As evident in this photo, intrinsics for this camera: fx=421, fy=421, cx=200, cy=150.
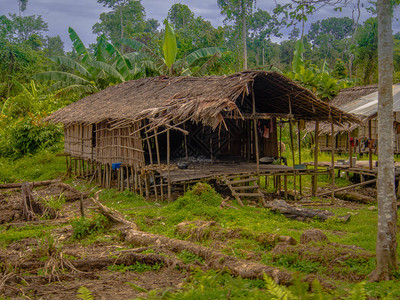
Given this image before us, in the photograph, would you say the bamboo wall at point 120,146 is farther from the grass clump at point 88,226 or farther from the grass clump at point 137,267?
the grass clump at point 137,267

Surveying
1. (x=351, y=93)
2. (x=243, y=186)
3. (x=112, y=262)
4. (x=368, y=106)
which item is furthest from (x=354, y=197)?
(x=351, y=93)

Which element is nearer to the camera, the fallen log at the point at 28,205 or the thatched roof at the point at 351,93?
the fallen log at the point at 28,205

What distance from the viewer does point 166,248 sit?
289 inches

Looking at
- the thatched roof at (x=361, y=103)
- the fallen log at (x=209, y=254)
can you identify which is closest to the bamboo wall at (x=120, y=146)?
the fallen log at (x=209, y=254)

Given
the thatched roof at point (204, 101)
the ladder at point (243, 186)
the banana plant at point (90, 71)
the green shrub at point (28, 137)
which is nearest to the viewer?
the thatched roof at point (204, 101)

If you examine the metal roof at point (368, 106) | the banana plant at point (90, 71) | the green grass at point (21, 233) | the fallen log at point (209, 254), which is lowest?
the green grass at point (21, 233)

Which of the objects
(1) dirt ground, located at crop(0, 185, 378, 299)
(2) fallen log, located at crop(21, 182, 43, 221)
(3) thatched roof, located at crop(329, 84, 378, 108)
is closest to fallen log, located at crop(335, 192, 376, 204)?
(1) dirt ground, located at crop(0, 185, 378, 299)

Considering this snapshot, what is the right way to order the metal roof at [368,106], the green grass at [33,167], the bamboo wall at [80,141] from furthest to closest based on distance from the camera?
the green grass at [33,167] → the bamboo wall at [80,141] → the metal roof at [368,106]

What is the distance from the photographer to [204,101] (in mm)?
11648

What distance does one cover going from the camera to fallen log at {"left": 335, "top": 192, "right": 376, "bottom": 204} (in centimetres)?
1345

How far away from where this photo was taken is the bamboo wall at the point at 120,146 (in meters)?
13.5

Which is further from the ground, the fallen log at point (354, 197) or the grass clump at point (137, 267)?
the fallen log at point (354, 197)

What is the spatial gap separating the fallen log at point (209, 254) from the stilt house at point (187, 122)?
3.34 m

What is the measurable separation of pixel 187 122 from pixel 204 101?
393cm
